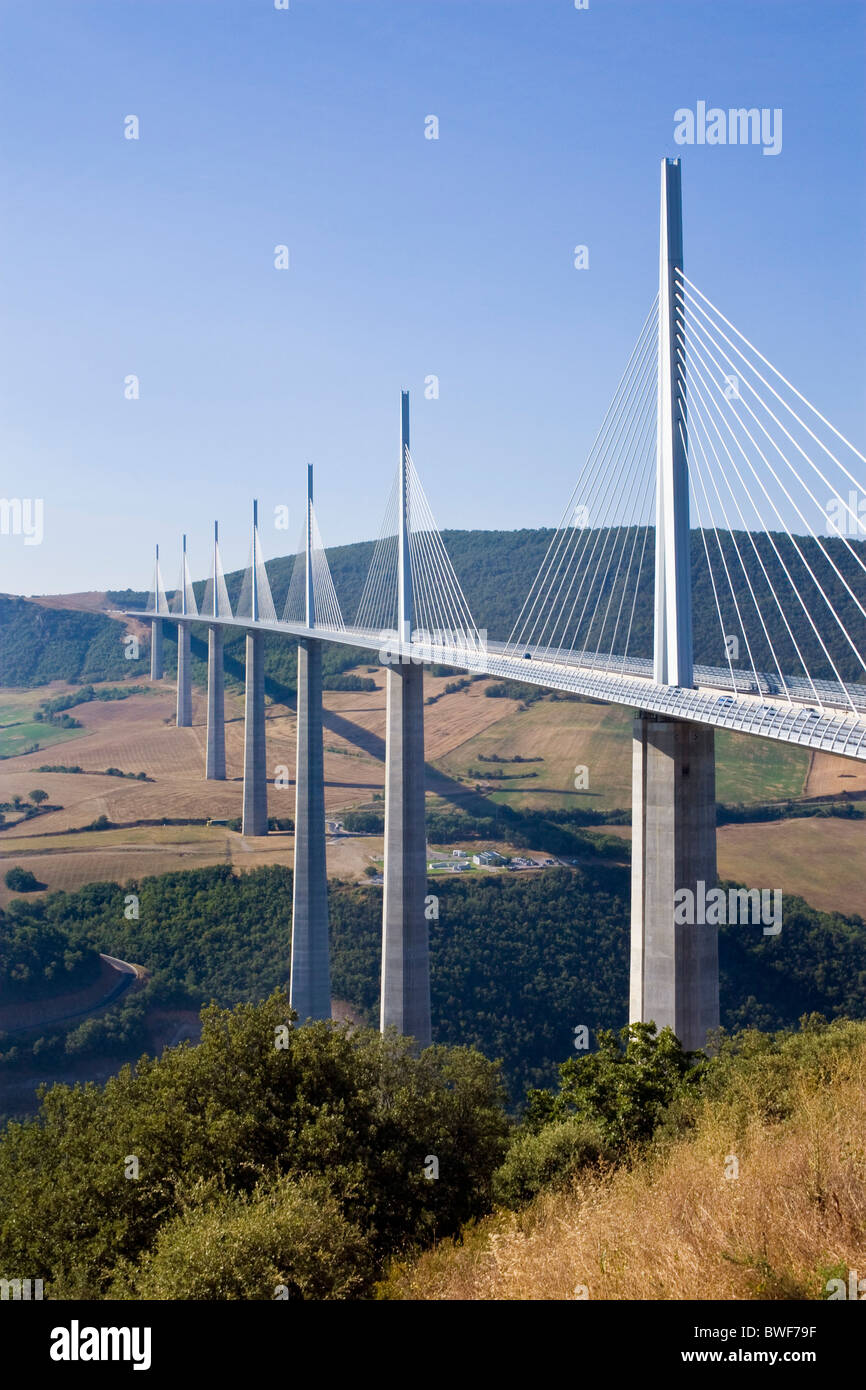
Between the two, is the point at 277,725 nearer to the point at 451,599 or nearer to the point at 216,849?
the point at 216,849

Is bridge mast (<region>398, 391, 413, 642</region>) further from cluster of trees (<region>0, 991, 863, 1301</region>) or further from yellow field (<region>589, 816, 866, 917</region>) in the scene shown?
cluster of trees (<region>0, 991, 863, 1301</region>)

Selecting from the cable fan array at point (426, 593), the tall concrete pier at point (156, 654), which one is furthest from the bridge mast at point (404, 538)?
the tall concrete pier at point (156, 654)

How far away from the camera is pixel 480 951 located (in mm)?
43688

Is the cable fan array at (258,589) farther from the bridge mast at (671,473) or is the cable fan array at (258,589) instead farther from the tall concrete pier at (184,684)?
the bridge mast at (671,473)

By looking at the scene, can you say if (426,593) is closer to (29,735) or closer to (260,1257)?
(260,1257)

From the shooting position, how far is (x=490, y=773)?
66.1 metres

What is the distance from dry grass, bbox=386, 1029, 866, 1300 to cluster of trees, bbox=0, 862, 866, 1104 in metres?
27.1

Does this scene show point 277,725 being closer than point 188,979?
No

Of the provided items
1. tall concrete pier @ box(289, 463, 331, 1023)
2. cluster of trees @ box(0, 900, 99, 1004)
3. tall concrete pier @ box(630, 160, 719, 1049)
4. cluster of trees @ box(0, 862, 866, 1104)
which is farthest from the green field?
tall concrete pier @ box(630, 160, 719, 1049)

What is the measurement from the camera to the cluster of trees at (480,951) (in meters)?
39.1

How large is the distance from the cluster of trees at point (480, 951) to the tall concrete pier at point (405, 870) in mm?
7346

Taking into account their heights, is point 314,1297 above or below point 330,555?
below

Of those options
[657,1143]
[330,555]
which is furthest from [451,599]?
[330,555]

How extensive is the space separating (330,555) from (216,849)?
2102 inches
